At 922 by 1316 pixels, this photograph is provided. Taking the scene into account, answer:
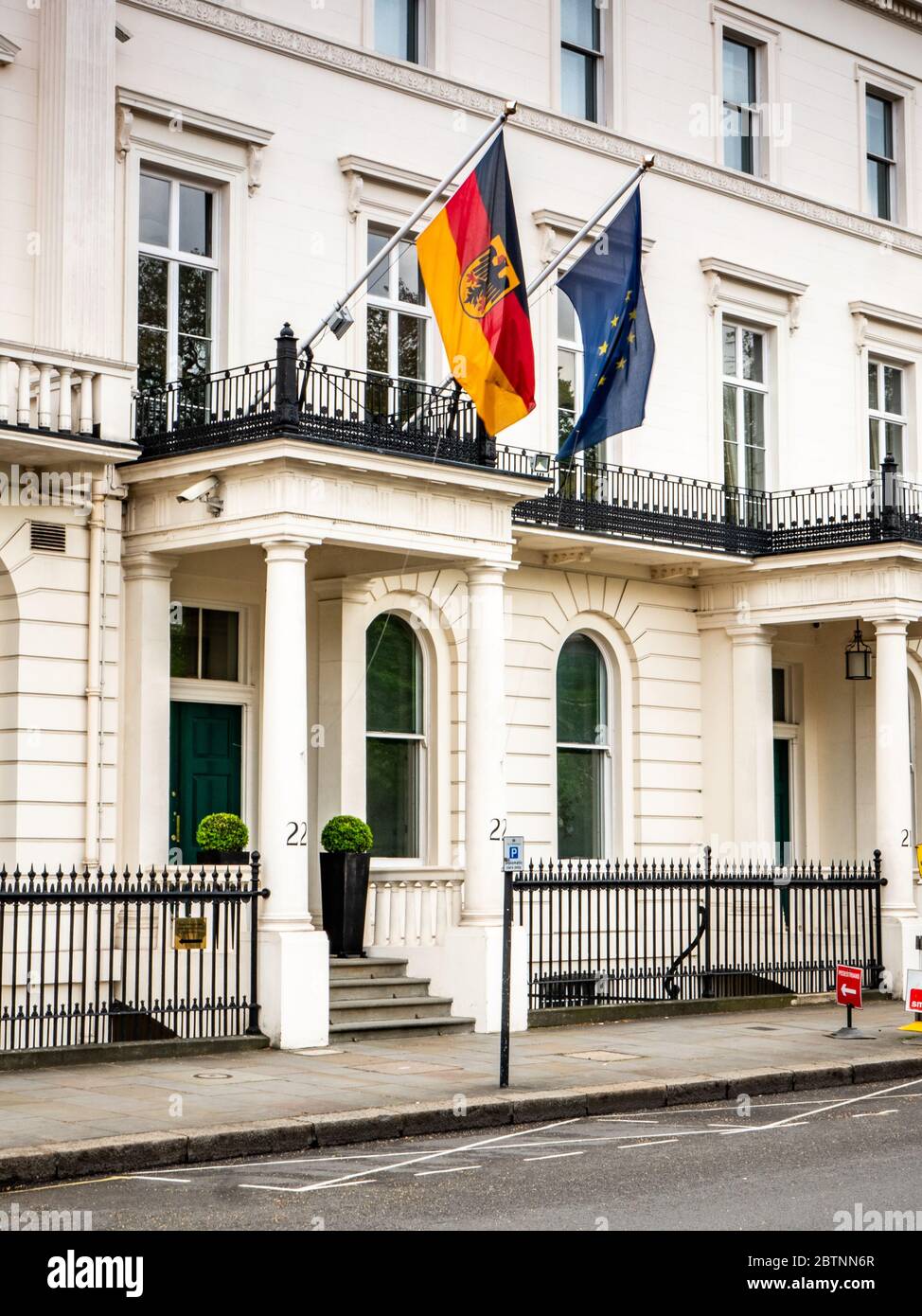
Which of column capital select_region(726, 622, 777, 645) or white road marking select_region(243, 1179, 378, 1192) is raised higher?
column capital select_region(726, 622, 777, 645)

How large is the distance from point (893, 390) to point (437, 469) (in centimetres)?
1249

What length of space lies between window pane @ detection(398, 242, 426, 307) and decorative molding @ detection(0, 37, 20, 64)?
5076 millimetres

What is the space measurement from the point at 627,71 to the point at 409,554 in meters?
8.85

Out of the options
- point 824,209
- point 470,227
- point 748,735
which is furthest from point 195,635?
point 824,209

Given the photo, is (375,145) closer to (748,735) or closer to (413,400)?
(413,400)

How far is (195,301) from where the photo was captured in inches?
739

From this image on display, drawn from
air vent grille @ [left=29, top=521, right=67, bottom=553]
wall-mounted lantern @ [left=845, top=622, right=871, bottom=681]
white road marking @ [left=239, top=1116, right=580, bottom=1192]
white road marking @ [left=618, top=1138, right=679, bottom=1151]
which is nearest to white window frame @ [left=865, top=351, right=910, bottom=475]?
wall-mounted lantern @ [left=845, top=622, right=871, bottom=681]

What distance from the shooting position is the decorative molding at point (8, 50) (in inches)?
667

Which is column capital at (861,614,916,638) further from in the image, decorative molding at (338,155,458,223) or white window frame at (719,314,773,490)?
decorative molding at (338,155,458,223)

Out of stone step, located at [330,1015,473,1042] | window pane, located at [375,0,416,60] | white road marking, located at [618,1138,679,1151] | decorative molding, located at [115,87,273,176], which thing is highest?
window pane, located at [375,0,416,60]

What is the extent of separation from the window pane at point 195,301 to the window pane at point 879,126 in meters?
12.6

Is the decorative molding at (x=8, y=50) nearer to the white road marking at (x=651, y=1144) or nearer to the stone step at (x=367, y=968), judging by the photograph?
the stone step at (x=367, y=968)

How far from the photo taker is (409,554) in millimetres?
17906

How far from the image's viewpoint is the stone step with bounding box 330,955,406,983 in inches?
687
